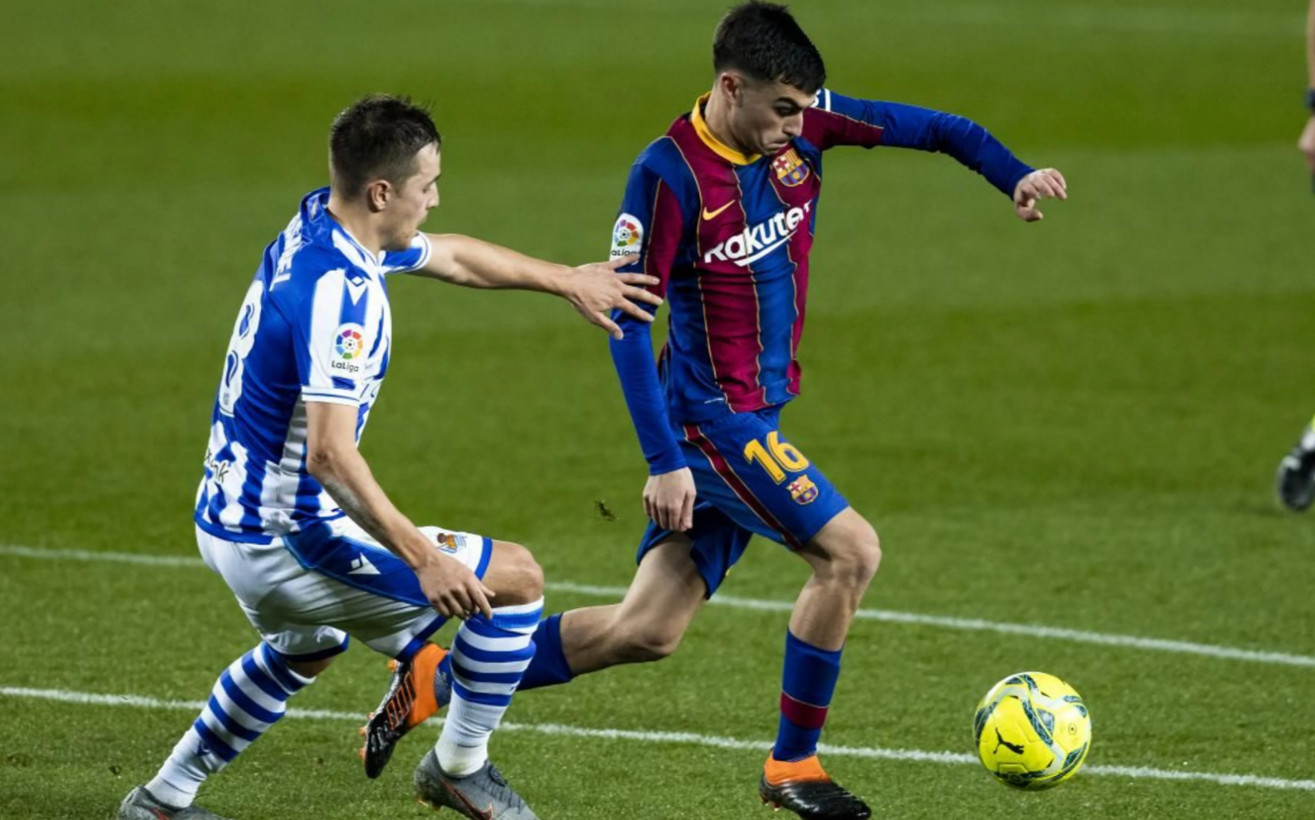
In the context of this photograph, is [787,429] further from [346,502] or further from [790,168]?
[346,502]

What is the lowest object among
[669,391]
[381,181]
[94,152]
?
[94,152]

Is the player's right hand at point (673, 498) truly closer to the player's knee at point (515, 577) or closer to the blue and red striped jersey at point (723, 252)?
the blue and red striped jersey at point (723, 252)

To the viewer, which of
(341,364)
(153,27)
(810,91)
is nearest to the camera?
(341,364)

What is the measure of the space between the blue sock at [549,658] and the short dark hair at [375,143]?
1.60 meters

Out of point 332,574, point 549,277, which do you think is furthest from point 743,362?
point 332,574

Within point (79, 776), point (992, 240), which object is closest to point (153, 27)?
point (992, 240)

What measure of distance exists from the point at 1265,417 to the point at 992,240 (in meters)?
5.70

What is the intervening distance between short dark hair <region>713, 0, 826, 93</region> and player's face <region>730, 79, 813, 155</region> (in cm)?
3

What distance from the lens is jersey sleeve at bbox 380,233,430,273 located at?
5451 millimetres

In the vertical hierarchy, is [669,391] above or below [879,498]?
above

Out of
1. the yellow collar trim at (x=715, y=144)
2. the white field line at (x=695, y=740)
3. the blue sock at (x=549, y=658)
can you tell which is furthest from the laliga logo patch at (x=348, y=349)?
the white field line at (x=695, y=740)

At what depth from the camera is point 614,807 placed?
5.83 m

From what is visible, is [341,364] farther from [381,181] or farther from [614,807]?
[614,807]

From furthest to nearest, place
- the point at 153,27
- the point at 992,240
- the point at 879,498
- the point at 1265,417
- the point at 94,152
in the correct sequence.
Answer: the point at 153,27, the point at 94,152, the point at 992,240, the point at 1265,417, the point at 879,498
